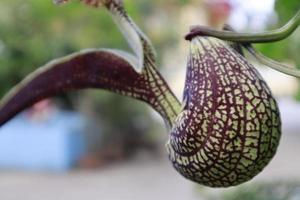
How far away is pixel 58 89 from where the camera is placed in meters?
0.67

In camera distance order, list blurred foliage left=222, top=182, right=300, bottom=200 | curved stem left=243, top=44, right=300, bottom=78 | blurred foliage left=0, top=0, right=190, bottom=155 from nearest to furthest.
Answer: curved stem left=243, top=44, right=300, bottom=78 < blurred foliage left=222, top=182, right=300, bottom=200 < blurred foliage left=0, top=0, right=190, bottom=155

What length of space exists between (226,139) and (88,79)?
0.58ft

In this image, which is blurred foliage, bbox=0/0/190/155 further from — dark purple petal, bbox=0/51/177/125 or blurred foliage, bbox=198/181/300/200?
dark purple petal, bbox=0/51/177/125

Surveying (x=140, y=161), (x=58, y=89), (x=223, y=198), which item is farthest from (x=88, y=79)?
(x=140, y=161)

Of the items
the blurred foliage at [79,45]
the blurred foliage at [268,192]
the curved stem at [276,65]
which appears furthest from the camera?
the blurred foliage at [79,45]

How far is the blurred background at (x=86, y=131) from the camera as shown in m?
5.35

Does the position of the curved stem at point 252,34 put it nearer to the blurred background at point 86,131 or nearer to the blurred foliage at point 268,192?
the blurred foliage at point 268,192

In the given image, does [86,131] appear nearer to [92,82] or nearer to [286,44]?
[286,44]

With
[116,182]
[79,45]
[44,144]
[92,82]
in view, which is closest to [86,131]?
[44,144]

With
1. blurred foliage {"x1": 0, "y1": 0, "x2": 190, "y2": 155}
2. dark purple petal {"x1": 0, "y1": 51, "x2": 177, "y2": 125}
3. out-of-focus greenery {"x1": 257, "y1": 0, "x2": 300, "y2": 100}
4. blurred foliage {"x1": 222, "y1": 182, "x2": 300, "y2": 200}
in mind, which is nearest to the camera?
dark purple petal {"x1": 0, "y1": 51, "x2": 177, "y2": 125}

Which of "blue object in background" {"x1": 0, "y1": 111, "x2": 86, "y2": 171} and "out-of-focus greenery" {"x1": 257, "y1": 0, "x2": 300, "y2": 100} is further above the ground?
"blue object in background" {"x1": 0, "y1": 111, "x2": 86, "y2": 171}

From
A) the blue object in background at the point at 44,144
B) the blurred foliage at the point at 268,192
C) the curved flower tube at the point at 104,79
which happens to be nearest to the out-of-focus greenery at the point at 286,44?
the curved flower tube at the point at 104,79

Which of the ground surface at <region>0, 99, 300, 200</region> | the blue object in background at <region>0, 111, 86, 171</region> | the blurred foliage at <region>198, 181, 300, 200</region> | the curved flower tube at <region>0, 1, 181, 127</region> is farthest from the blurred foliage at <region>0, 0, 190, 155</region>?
the curved flower tube at <region>0, 1, 181, 127</region>

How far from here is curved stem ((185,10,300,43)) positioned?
0.53 metres
